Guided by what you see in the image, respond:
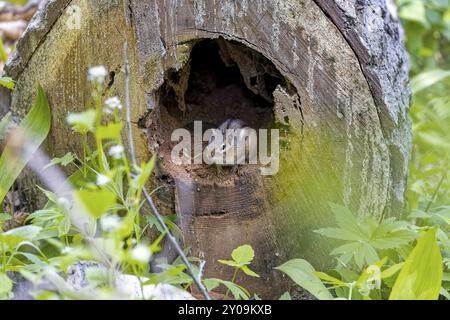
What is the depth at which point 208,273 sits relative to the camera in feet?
9.04

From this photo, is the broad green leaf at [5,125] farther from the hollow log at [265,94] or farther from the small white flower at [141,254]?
the small white flower at [141,254]

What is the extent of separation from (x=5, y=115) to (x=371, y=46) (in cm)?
165

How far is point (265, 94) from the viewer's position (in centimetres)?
293

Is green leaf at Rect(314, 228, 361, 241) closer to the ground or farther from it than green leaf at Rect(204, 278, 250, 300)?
farther from it

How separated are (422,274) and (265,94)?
109 centimetres

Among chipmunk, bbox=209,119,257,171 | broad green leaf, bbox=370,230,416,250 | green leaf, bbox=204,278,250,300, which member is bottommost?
green leaf, bbox=204,278,250,300

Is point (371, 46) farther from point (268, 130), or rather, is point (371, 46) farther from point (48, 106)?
point (48, 106)

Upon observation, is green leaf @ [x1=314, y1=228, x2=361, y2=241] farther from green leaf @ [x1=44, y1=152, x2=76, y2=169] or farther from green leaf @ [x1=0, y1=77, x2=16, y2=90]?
green leaf @ [x1=0, y1=77, x2=16, y2=90]

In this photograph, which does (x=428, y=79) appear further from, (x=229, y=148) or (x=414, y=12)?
(x=229, y=148)

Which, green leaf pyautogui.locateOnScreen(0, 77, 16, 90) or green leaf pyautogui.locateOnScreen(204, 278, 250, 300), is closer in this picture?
green leaf pyautogui.locateOnScreen(204, 278, 250, 300)

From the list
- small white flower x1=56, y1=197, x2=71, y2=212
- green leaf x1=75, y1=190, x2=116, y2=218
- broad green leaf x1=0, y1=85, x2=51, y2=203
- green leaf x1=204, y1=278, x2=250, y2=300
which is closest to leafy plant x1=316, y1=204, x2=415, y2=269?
green leaf x1=204, y1=278, x2=250, y2=300

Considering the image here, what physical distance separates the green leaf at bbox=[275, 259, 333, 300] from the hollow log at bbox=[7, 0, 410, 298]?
0.27 m

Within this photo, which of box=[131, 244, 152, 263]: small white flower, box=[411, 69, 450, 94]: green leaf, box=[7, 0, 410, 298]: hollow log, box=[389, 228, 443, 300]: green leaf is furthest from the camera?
box=[411, 69, 450, 94]: green leaf

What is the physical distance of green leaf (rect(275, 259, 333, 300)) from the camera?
228 centimetres
